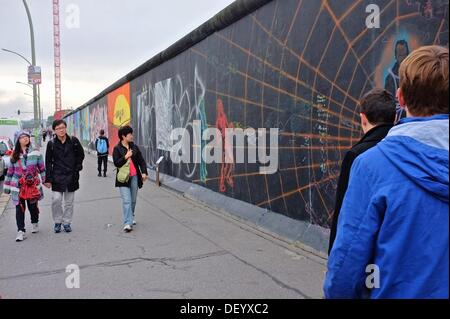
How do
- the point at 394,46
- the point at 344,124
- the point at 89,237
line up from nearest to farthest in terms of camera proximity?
the point at 394,46 → the point at 344,124 → the point at 89,237

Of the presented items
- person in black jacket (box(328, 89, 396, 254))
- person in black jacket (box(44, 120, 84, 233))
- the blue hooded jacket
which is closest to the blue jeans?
person in black jacket (box(44, 120, 84, 233))

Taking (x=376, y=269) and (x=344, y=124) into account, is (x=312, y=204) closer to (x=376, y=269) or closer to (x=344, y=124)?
(x=344, y=124)

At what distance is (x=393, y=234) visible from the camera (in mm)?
1489

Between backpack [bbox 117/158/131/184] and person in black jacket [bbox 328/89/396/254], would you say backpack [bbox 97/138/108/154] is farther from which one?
person in black jacket [bbox 328/89/396/254]

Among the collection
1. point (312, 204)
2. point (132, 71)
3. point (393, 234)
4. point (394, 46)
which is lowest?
point (312, 204)

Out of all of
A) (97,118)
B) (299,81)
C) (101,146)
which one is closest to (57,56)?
(97,118)

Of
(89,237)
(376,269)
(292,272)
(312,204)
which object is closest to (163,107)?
(89,237)

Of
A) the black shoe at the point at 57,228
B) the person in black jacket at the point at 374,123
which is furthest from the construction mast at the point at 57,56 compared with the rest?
the person in black jacket at the point at 374,123

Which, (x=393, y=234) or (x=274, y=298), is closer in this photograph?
(x=393, y=234)

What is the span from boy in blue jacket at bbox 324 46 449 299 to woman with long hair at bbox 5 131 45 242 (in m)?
5.88

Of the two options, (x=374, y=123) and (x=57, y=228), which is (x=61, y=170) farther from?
(x=374, y=123)

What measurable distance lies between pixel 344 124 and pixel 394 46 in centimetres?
108

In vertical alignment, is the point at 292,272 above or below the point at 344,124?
below
